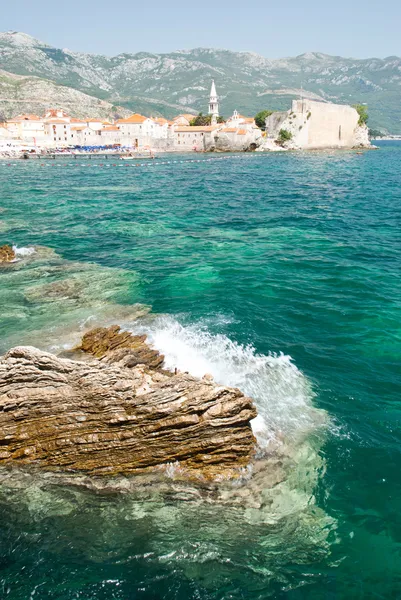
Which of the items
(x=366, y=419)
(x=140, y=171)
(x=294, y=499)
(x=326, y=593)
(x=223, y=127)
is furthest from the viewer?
(x=223, y=127)

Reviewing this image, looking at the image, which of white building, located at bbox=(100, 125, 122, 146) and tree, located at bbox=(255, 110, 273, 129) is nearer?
white building, located at bbox=(100, 125, 122, 146)

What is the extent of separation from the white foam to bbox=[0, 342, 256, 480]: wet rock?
52.5 inches

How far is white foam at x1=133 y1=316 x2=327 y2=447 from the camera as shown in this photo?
969 centimetres

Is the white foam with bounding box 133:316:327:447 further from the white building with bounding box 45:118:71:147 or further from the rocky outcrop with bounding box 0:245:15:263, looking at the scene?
the white building with bounding box 45:118:71:147

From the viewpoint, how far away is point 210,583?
20.5 feet

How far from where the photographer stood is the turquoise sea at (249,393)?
21.2 feet

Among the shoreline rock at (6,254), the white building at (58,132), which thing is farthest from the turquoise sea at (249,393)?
the white building at (58,132)

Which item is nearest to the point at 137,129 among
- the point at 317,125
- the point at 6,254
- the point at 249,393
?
the point at 317,125

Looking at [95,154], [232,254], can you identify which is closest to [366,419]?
[232,254]

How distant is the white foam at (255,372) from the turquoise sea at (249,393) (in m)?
0.06

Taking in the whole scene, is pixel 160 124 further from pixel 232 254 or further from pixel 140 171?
pixel 232 254

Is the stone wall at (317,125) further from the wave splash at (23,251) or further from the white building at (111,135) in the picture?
the wave splash at (23,251)

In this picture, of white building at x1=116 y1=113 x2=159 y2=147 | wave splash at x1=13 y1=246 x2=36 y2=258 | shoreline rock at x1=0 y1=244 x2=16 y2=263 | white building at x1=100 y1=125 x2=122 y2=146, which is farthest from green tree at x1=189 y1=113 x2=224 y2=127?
shoreline rock at x1=0 y1=244 x2=16 y2=263

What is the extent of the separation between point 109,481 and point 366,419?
6374 mm
